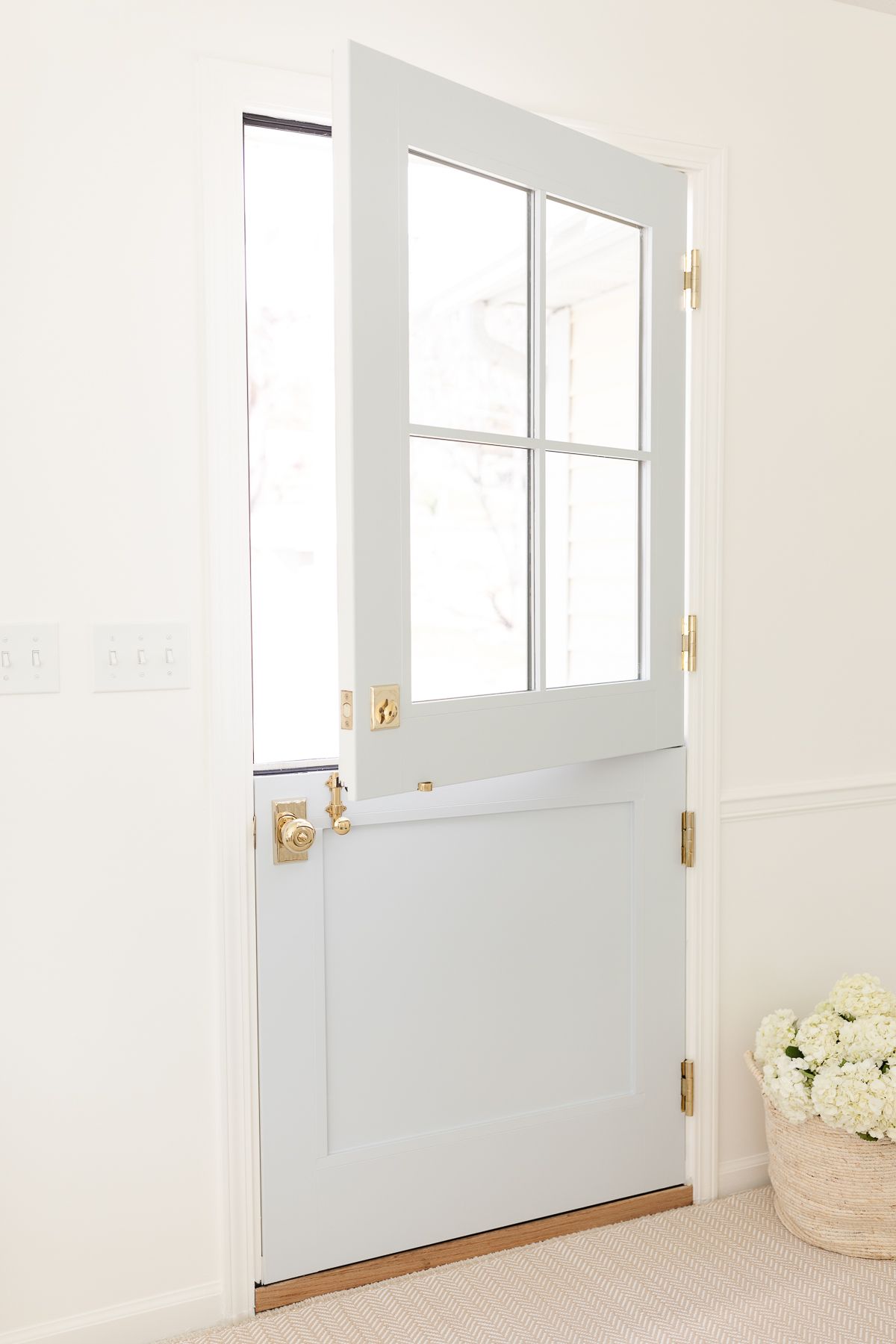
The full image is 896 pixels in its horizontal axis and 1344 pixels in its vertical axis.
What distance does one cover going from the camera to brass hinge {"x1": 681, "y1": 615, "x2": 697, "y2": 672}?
2.08m

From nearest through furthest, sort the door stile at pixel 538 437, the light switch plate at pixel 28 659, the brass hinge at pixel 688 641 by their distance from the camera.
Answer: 1. the light switch plate at pixel 28 659
2. the door stile at pixel 538 437
3. the brass hinge at pixel 688 641

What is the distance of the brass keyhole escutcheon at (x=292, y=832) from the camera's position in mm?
1765

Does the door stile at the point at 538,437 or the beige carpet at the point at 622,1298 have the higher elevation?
the door stile at the point at 538,437

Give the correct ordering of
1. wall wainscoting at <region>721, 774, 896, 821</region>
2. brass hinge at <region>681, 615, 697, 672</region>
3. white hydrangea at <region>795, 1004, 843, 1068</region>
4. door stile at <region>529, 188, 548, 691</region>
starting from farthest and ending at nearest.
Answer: wall wainscoting at <region>721, 774, 896, 821</region>
brass hinge at <region>681, 615, 697, 672</region>
white hydrangea at <region>795, 1004, 843, 1068</region>
door stile at <region>529, 188, 548, 691</region>

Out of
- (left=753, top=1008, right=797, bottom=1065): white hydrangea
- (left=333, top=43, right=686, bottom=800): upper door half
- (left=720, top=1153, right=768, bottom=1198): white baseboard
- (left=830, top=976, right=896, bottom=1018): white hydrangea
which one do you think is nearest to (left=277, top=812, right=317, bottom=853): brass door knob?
(left=333, top=43, right=686, bottom=800): upper door half

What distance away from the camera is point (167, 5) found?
1670mm

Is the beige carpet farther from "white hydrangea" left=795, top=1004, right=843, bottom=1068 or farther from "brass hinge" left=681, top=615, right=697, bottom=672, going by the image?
"brass hinge" left=681, top=615, right=697, bottom=672

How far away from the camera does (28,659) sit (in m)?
1.65

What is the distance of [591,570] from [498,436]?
12.7 inches

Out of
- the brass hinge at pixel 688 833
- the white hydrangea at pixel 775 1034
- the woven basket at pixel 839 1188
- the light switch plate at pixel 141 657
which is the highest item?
the light switch plate at pixel 141 657

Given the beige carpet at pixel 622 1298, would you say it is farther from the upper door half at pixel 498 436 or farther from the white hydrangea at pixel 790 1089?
the upper door half at pixel 498 436

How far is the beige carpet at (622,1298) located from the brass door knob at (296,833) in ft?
2.76

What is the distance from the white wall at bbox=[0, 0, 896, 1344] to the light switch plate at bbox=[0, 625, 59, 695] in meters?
0.02

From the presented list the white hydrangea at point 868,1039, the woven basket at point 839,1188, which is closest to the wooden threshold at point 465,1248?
the woven basket at point 839,1188
